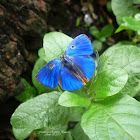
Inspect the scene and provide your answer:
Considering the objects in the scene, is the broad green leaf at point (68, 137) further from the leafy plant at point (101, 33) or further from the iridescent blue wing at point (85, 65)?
the leafy plant at point (101, 33)

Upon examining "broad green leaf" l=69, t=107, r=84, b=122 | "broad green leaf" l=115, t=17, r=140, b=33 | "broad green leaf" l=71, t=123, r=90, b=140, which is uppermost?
"broad green leaf" l=115, t=17, r=140, b=33

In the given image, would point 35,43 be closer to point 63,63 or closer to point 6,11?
point 6,11

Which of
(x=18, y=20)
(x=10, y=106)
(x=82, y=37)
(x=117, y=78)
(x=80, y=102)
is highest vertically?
(x=18, y=20)

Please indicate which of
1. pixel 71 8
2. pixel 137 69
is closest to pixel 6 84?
pixel 137 69

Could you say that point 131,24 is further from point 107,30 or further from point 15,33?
point 15,33

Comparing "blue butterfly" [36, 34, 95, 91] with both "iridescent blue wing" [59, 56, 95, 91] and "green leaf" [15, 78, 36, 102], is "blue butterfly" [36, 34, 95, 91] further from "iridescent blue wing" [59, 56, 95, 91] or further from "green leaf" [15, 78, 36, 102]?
Answer: "green leaf" [15, 78, 36, 102]

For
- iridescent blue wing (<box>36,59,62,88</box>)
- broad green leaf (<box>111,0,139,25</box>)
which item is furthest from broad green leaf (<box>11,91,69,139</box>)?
broad green leaf (<box>111,0,139,25</box>)

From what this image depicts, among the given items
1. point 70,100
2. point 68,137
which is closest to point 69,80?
point 70,100
